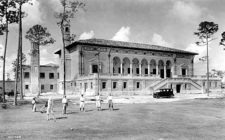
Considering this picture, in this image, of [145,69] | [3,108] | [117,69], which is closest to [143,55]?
[145,69]

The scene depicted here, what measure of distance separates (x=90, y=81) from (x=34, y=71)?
25429 mm

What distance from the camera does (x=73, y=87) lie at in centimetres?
5178

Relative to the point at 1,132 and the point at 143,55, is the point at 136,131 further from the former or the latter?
the point at 143,55

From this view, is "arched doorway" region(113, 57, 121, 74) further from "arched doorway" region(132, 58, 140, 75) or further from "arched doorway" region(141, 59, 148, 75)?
"arched doorway" region(141, 59, 148, 75)

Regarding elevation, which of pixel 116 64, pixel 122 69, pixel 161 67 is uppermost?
pixel 116 64

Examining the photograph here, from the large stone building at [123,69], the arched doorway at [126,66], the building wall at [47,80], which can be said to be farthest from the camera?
the building wall at [47,80]

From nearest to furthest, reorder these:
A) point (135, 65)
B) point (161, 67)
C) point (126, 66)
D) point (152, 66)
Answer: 1. point (126, 66)
2. point (135, 65)
3. point (152, 66)
4. point (161, 67)

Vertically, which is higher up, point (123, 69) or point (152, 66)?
point (152, 66)

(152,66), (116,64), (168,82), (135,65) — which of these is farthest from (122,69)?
(168,82)

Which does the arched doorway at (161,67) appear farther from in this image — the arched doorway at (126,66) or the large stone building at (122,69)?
the arched doorway at (126,66)

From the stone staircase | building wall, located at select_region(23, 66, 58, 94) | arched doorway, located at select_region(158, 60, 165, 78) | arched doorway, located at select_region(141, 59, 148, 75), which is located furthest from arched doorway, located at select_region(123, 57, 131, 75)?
building wall, located at select_region(23, 66, 58, 94)

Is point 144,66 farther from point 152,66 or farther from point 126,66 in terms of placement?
point 126,66

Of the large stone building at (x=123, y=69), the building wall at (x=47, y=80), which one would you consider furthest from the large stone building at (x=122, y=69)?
the building wall at (x=47, y=80)

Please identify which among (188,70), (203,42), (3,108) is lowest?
(3,108)
